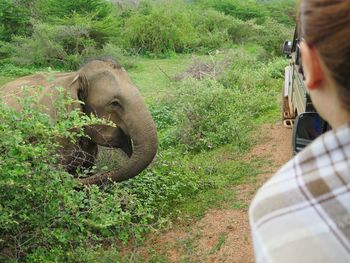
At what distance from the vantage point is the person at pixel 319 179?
3.58ft

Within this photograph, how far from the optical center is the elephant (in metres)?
5.80

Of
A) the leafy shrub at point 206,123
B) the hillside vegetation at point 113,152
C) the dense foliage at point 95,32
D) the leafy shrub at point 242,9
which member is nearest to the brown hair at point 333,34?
the hillside vegetation at point 113,152

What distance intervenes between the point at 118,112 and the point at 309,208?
16.4 ft

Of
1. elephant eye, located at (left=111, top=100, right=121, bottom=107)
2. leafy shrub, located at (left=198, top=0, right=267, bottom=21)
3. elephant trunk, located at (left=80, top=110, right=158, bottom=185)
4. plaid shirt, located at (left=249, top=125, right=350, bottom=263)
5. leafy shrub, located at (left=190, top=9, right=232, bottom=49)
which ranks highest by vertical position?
plaid shirt, located at (left=249, top=125, right=350, bottom=263)

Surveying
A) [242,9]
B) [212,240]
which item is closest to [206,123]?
[212,240]

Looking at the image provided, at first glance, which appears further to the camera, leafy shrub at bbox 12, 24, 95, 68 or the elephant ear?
leafy shrub at bbox 12, 24, 95, 68

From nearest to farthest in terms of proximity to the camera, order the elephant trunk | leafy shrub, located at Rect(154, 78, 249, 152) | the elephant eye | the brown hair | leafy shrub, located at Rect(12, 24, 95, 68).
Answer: the brown hair < the elephant trunk < the elephant eye < leafy shrub, located at Rect(154, 78, 249, 152) < leafy shrub, located at Rect(12, 24, 95, 68)

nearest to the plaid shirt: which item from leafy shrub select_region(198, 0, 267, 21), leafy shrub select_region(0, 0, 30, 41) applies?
leafy shrub select_region(0, 0, 30, 41)

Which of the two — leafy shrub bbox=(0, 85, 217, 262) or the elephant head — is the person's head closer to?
leafy shrub bbox=(0, 85, 217, 262)

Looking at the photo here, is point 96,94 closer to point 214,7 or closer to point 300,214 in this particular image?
point 300,214

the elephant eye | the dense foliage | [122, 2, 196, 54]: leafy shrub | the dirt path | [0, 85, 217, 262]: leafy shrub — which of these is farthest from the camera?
[122, 2, 196, 54]: leafy shrub

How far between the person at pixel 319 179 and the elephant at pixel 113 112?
14.9ft

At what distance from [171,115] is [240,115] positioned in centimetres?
166

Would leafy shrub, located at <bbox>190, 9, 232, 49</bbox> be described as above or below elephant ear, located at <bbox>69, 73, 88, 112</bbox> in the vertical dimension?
below
